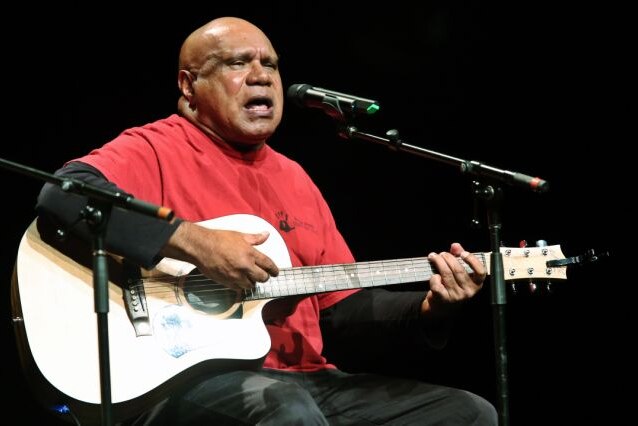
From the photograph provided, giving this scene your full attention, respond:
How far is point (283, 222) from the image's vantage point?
2.99 metres

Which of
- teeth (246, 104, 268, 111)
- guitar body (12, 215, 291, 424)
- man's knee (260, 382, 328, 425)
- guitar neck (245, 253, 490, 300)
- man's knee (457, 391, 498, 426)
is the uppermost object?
teeth (246, 104, 268, 111)

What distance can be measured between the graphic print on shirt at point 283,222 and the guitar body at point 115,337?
524 millimetres

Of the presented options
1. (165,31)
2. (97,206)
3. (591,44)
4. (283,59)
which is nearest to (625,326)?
(591,44)

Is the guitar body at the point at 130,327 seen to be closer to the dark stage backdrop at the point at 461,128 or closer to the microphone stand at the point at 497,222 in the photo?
the microphone stand at the point at 497,222

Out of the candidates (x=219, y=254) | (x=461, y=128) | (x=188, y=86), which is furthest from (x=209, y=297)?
(x=461, y=128)

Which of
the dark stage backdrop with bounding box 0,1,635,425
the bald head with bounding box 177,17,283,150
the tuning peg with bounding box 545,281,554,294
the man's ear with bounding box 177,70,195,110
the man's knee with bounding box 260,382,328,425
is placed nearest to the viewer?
the man's knee with bounding box 260,382,328,425

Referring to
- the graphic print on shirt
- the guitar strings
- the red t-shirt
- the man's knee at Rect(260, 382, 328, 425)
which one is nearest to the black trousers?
the man's knee at Rect(260, 382, 328, 425)

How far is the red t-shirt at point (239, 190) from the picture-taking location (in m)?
2.73

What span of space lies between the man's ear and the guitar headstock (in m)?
1.37

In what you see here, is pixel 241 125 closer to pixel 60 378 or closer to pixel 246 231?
pixel 246 231

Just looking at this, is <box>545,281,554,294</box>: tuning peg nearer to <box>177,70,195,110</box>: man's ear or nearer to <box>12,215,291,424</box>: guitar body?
<box>12,215,291,424</box>: guitar body

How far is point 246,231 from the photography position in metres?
2.70

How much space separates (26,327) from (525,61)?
9.80ft

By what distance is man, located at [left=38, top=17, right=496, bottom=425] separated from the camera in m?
2.35
